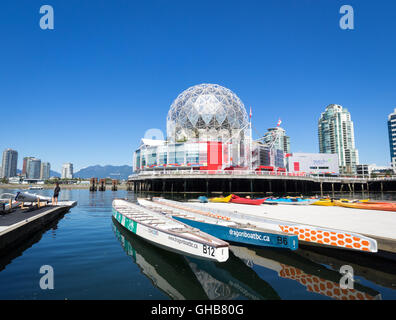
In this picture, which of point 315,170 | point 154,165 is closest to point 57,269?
point 154,165

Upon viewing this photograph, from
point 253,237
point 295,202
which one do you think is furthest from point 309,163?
point 253,237

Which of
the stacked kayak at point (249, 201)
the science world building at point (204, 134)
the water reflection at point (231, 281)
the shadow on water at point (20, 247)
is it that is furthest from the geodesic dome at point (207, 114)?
the water reflection at point (231, 281)

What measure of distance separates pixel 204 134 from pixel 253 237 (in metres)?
79.3

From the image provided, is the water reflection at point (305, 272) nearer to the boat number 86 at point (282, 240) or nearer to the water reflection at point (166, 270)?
the boat number 86 at point (282, 240)

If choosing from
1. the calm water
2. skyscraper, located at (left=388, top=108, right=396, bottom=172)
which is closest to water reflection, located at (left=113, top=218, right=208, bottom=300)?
the calm water

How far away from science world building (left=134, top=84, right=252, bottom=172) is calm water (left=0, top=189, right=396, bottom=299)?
220 ft

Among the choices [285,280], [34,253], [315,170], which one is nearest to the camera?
[285,280]

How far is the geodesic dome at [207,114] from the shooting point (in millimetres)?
85375

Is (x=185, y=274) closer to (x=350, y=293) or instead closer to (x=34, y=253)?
(x=350, y=293)

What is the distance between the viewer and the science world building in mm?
79688

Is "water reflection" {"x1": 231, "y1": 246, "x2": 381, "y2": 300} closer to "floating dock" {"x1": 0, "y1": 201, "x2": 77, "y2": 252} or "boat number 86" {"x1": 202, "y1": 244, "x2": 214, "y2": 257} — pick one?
"boat number 86" {"x1": 202, "y1": 244, "x2": 214, "y2": 257}

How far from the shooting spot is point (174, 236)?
8.75 metres

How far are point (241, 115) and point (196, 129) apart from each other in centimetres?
1908

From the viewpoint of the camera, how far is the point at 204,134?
8781cm
